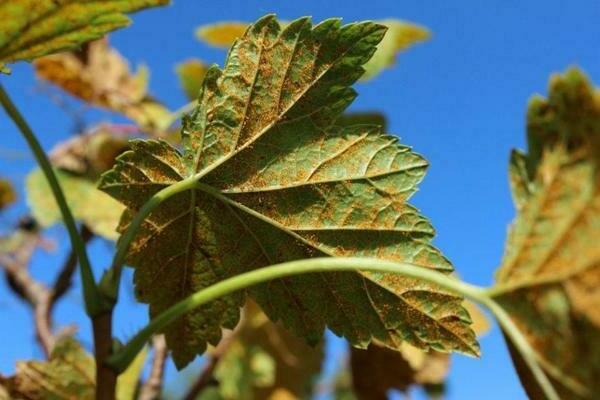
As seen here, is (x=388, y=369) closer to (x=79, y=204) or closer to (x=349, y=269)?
(x=79, y=204)

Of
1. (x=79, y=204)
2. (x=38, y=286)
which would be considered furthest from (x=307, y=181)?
(x=38, y=286)

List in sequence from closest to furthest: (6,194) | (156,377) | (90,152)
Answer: (156,377) → (90,152) → (6,194)

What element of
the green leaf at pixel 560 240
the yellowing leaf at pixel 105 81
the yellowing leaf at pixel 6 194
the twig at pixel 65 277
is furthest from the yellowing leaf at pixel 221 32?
the green leaf at pixel 560 240

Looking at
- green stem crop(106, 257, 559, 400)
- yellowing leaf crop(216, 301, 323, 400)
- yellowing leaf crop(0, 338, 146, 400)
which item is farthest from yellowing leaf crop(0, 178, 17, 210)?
green stem crop(106, 257, 559, 400)

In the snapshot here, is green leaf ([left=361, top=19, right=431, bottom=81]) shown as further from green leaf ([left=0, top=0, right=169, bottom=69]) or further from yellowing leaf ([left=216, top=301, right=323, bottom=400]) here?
green leaf ([left=0, top=0, right=169, bottom=69])

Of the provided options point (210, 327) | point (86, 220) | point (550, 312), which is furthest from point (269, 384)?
point (550, 312)
